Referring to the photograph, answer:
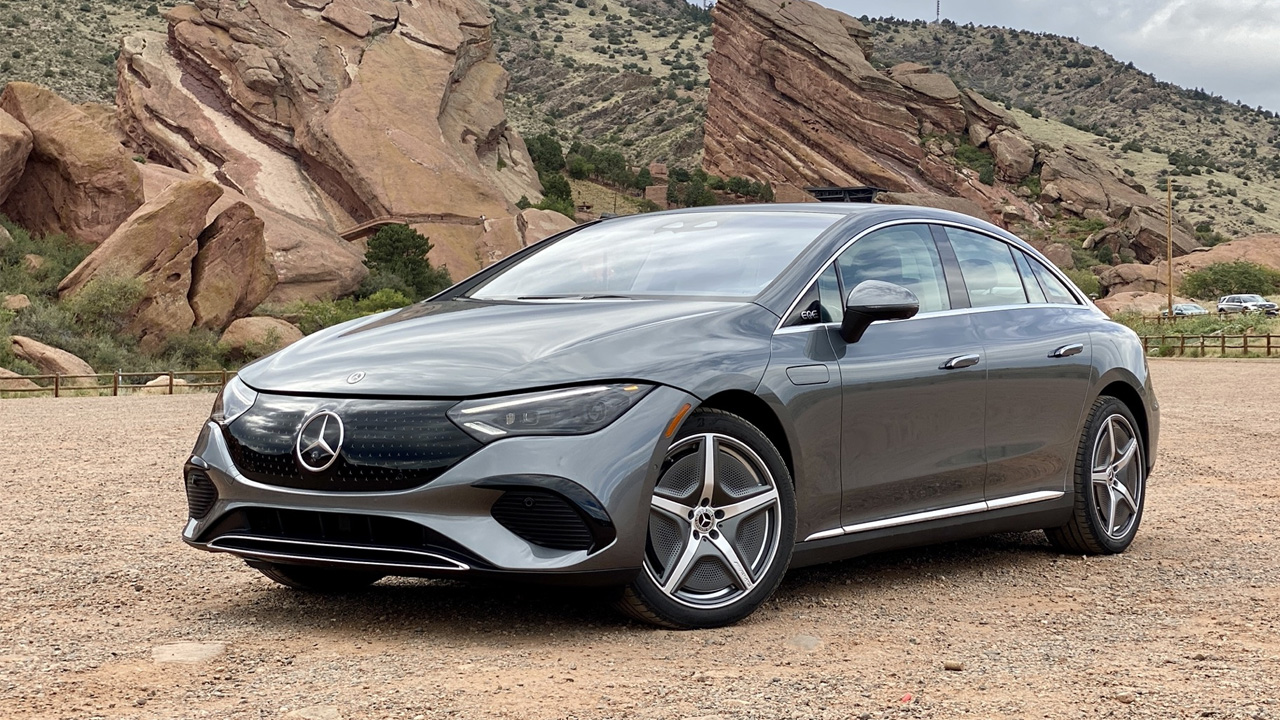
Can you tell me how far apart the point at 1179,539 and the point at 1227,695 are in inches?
149

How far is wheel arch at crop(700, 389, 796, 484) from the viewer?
5.07 m

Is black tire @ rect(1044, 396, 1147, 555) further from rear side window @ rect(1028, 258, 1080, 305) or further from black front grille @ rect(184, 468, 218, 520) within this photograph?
black front grille @ rect(184, 468, 218, 520)

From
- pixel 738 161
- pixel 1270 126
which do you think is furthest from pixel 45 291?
pixel 1270 126

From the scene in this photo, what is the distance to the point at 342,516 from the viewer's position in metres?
Answer: 4.68

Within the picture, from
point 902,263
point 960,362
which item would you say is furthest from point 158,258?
point 960,362

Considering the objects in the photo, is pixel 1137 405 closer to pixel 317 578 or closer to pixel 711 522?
pixel 711 522

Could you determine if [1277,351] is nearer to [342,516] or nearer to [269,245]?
[269,245]

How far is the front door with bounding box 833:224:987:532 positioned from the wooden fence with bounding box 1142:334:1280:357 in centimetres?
3722

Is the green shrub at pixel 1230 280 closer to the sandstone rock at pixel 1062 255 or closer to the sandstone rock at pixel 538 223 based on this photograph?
the sandstone rock at pixel 1062 255

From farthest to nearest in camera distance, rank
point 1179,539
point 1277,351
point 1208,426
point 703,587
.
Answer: point 1277,351 → point 1208,426 → point 1179,539 → point 703,587

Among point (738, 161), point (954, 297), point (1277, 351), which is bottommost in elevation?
point (1277, 351)

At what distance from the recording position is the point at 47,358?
35.0 meters

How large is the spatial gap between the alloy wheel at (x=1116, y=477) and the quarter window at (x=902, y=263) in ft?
4.50


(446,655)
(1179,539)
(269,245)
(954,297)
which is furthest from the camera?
(269,245)
